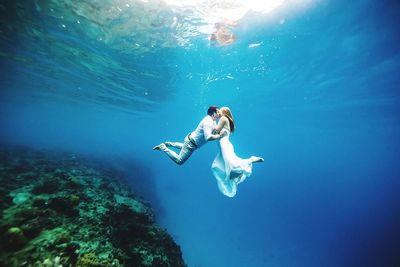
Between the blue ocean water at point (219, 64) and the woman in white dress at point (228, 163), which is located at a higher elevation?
Answer: the blue ocean water at point (219, 64)

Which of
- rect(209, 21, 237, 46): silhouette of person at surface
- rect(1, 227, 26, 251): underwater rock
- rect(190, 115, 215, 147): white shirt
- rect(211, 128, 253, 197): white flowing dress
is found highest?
rect(209, 21, 237, 46): silhouette of person at surface

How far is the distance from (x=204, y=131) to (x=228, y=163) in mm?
1146

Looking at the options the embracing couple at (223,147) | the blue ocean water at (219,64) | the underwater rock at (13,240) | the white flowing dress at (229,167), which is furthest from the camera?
the blue ocean water at (219,64)

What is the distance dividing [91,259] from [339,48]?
18.4 meters

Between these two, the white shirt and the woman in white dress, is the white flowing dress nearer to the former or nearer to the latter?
the woman in white dress

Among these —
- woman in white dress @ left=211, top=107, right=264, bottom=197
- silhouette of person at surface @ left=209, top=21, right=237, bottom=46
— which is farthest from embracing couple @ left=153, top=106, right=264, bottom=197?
silhouette of person at surface @ left=209, top=21, right=237, bottom=46

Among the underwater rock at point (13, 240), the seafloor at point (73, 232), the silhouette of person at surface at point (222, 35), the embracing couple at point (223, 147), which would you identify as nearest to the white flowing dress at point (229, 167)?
the embracing couple at point (223, 147)

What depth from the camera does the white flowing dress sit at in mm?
6102

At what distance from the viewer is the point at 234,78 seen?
2169 cm

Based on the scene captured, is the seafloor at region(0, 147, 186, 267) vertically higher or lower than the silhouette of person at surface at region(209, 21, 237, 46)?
lower

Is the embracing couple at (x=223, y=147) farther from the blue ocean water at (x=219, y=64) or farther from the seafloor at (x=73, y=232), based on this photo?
the blue ocean water at (x=219, y=64)

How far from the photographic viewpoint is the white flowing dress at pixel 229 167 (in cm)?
610

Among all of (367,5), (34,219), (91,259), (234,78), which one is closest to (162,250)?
(91,259)

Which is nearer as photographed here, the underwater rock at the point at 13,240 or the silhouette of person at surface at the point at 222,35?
the underwater rock at the point at 13,240
